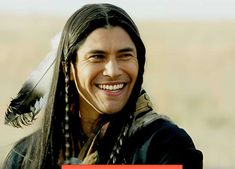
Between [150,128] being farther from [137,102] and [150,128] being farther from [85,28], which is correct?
[85,28]

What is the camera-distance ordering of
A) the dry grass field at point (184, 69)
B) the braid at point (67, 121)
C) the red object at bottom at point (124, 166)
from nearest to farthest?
the red object at bottom at point (124, 166), the braid at point (67, 121), the dry grass field at point (184, 69)

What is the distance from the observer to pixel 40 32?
13.2 feet

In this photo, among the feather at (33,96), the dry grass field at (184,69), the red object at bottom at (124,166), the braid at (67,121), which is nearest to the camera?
the red object at bottom at (124,166)

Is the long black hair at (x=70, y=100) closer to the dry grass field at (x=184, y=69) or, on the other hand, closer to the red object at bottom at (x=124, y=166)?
the red object at bottom at (x=124, y=166)

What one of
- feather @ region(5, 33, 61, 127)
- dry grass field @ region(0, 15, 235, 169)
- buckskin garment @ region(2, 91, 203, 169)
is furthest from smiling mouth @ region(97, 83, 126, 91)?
dry grass field @ region(0, 15, 235, 169)

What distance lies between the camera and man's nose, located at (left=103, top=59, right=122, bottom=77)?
8.68 ft

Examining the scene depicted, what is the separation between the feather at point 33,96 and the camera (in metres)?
2.87

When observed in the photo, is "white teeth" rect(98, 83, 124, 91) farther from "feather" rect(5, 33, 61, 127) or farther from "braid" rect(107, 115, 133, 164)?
"feather" rect(5, 33, 61, 127)

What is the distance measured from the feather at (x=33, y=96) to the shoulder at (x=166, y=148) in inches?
16.6

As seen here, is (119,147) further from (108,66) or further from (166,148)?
(108,66)

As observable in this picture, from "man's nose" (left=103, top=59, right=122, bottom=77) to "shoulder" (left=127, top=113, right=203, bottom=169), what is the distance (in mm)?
238

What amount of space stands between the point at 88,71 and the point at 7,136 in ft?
2.49

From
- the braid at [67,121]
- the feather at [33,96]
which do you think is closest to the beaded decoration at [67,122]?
the braid at [67,121]

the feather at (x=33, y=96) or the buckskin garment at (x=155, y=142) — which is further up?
the feather at (x=33, y=96)
